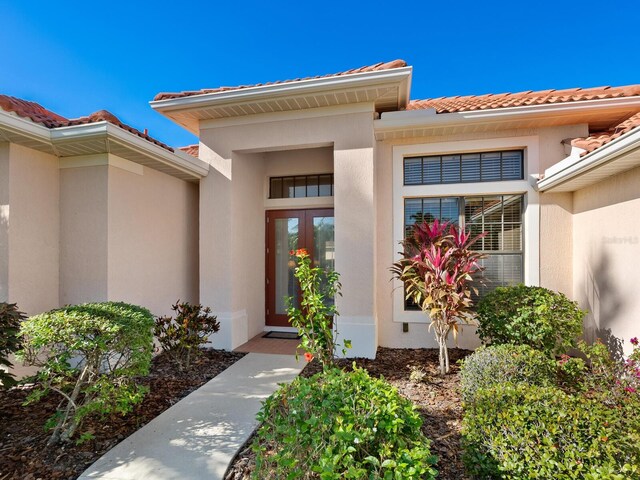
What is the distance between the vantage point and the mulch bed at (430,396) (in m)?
2.80

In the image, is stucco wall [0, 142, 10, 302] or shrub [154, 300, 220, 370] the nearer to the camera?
stucco wall [0, 142, 10, 302]

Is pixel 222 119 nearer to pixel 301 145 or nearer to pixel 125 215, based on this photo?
pixel 301 145

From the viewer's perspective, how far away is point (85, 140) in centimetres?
454

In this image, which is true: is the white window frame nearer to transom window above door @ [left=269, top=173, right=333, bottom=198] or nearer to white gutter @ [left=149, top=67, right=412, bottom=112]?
white gutter @ [left=149, top=67, right=412, bottom=112]

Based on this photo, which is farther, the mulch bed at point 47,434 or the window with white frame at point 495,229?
the window with white frame at point 495,229

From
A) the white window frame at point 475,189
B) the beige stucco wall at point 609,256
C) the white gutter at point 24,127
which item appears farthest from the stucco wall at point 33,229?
the beige stucco wall at point 609,256

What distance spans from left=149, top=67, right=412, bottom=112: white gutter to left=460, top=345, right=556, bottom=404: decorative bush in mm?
4456

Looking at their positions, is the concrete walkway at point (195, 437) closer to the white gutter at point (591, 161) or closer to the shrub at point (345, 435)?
the shrub at point (345, 435)

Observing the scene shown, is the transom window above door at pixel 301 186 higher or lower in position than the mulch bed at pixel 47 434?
higher

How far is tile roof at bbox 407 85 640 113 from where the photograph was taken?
521cm

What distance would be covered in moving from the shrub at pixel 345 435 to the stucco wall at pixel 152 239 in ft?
14.1

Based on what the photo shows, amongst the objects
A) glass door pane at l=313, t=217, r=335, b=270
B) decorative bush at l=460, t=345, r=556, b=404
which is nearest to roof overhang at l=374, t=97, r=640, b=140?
glass door pane at l=313, t=217, r=335, b=270

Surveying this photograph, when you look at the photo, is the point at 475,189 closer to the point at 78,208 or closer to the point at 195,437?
the point at 195,437

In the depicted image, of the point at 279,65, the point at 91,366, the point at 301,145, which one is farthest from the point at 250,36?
the point at 91,366
